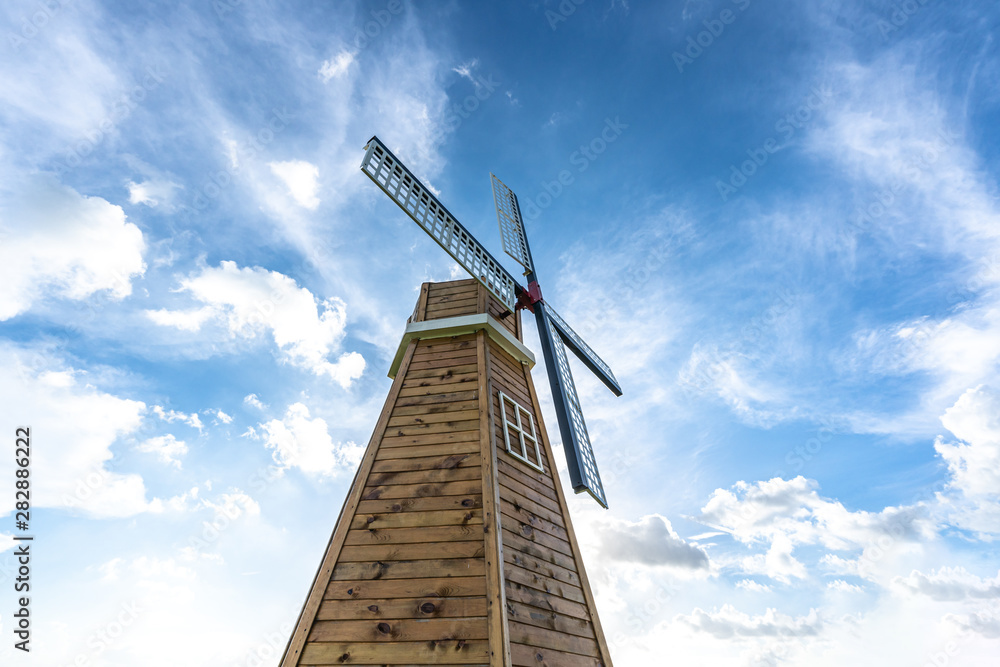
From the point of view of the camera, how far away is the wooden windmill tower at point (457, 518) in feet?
11.8

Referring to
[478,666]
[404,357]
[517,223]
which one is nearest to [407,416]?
[404,357]

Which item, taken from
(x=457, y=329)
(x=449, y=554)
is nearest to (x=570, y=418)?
(x=457, y=329)

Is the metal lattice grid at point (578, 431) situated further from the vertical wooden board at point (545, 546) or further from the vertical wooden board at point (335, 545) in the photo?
the vertical wooden board at point (335, 545)

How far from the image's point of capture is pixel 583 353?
8.85 metres

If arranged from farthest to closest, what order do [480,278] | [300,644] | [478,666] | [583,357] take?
[583,357] < [480,278] < [300,644] < [478,666]

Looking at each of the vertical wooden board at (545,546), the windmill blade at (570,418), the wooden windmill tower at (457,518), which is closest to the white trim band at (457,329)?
the wooden windmill tower at (457,518)

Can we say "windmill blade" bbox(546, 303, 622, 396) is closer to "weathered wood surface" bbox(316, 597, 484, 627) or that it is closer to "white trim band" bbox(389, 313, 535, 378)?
"white trim band" bbox(389, 313, 535, 378)

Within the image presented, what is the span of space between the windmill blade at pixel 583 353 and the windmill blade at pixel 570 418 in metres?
0.47

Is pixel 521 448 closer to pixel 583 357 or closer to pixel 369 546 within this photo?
pixel 369 546

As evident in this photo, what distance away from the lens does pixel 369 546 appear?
418 cm

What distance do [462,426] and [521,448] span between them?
2.70 feet

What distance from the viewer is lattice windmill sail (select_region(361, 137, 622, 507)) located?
19.1 feet

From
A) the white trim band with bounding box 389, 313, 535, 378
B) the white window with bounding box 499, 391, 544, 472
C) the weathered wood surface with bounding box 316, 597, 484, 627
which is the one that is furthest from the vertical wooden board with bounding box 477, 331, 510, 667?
the white trim band with bounding box 389, 313, 535, 378

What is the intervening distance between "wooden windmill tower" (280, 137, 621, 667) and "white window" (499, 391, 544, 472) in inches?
1.1
